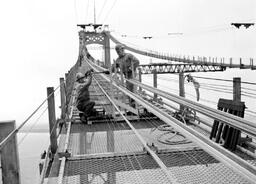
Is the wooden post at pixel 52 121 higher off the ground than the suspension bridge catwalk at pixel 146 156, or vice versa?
the wooden post at pixel 52 121

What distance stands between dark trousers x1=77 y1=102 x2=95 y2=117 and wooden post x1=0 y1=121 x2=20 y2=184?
4.05 metres

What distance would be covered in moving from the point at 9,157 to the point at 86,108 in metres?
4.16

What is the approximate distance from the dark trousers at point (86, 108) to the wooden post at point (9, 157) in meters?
4.05

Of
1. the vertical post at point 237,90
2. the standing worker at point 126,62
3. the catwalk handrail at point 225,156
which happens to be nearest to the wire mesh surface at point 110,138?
the vertical post at point 237,90

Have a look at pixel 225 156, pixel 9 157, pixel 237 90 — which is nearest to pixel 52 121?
pixel 237 90

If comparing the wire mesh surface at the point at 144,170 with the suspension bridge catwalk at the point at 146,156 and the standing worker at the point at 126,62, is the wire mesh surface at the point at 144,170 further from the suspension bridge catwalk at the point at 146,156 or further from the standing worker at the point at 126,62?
the standing worker at the point at 126,62

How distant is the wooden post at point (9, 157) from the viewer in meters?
1.60

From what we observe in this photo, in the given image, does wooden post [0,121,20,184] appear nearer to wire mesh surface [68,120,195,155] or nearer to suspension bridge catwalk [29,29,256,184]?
suspension bridge catwalk [29,29,256,184]

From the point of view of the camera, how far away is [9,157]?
164 centimetres

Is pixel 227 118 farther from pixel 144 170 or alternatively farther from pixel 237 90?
pixel 237 90

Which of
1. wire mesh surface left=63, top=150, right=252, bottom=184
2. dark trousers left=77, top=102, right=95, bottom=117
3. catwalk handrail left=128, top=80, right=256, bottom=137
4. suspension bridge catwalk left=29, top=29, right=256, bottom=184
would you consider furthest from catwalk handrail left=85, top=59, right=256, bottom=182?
dark trousers left=77, top=102, right=95, bottom=117

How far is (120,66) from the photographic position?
5848 millimetres

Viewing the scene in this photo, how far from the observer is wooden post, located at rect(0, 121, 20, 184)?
1600 millimetres

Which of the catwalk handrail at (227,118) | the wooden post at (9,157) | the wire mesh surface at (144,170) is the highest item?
the catwalk handrail at (227,118)
